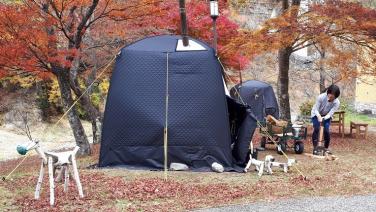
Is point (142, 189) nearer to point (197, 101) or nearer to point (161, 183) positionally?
point (161, 183)

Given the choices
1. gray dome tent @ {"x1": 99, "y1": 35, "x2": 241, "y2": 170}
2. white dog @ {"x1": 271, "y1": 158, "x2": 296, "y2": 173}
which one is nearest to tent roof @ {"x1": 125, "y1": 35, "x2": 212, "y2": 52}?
gray dome tent @ {"x1": 99, "y1": 35, "x2": 241, "y2": 170}

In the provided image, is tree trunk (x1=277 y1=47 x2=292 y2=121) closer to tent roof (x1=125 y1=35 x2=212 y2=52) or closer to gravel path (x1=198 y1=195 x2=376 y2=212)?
tent roof (x1=125 y1=35 x2=212 y2=52)

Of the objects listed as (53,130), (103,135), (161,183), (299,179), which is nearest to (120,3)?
(103,135)

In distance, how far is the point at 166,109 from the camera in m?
8.23

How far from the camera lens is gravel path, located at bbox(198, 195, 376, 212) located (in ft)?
17.9

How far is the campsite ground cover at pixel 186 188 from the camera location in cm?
576

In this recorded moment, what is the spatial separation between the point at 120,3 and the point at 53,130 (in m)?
11.9

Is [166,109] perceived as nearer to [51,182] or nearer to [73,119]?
[51,182]

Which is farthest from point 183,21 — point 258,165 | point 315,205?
point 315,205

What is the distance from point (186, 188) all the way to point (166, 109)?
200 cm

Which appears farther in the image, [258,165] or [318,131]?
[318,131]

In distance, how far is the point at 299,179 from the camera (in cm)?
717

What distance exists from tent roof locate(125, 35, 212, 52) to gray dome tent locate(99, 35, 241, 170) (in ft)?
0.13

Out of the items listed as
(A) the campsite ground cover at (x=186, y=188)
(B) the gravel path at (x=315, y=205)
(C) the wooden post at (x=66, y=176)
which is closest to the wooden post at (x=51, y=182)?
(A) the campsite ground cover at (x=186, y=188)
